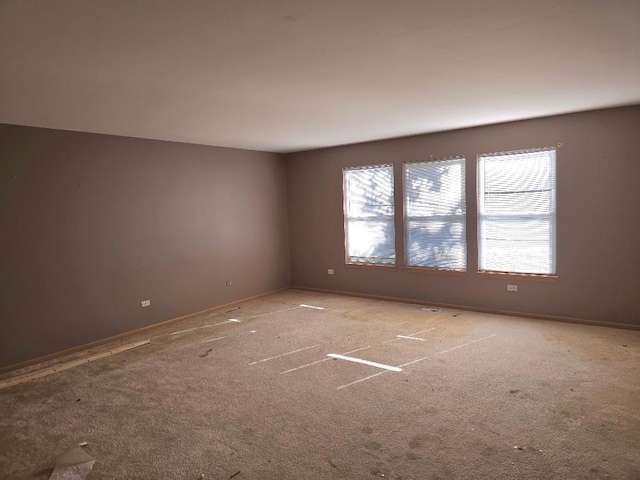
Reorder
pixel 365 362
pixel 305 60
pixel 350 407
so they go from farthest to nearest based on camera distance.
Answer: pixel 365 362 < pixel 350 407 < pixel 305 60

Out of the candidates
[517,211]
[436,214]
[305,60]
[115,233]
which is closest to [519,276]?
[517,211]

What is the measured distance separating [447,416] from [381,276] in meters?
3.53

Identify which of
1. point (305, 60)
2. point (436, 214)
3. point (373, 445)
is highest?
point (305, 60)

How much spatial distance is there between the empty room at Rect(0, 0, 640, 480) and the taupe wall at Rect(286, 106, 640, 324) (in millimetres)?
23

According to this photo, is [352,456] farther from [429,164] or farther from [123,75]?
[429,164]

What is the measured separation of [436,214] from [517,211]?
1025mm

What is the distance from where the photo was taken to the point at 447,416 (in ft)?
9.26

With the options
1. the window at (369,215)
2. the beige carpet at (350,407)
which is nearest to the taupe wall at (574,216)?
the window at (369,215)

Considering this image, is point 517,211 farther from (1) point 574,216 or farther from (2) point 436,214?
(2) point 436,214

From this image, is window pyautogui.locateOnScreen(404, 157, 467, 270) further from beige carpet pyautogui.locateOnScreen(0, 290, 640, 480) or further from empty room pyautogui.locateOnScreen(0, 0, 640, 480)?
beige carpet pyautogui.locateOnScreen(0, 290, 640, 480)

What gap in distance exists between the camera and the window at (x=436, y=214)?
5.51 m

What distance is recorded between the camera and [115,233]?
492cm

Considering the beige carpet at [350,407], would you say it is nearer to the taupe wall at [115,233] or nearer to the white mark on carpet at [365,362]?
the white mark on carpet at [365,362]

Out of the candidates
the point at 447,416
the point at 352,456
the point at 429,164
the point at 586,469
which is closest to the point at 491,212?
the point at 429,164
